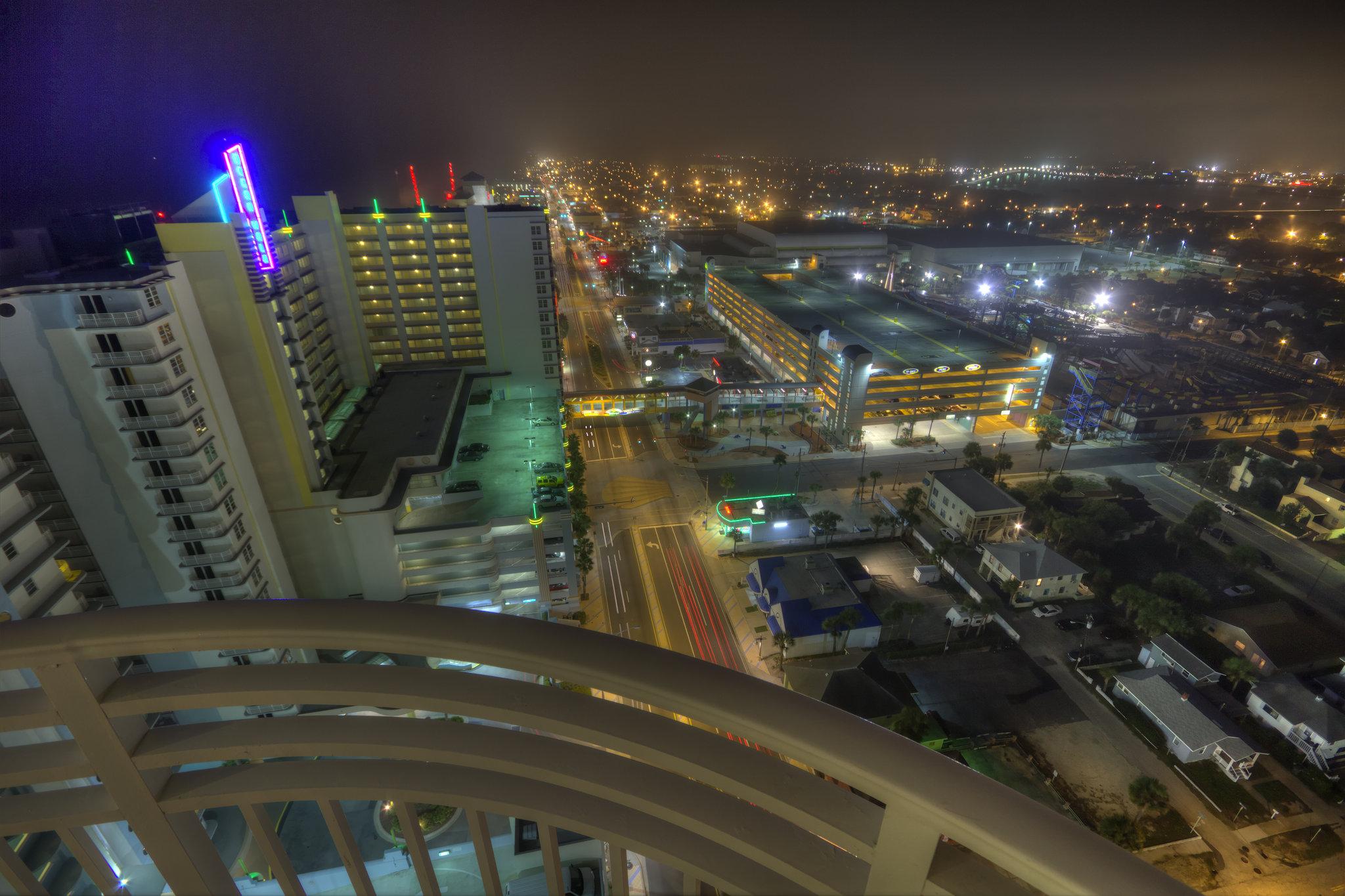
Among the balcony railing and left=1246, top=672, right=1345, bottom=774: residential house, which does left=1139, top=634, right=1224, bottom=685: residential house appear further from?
the balcony railing

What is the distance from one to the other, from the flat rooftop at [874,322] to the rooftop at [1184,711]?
29309mm

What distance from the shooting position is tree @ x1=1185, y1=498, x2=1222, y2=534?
35.9 m

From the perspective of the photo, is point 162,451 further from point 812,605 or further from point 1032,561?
point 1032,561

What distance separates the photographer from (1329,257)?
10450 cm

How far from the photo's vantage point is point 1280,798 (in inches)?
901

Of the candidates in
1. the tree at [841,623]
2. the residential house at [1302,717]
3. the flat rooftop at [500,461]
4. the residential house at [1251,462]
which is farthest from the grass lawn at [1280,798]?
the flat rooftop at [500,461]

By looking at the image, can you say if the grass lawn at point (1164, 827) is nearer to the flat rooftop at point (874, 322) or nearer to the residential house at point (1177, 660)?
the residential house at point (1177, 660)

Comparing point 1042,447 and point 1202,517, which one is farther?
point 1042,447

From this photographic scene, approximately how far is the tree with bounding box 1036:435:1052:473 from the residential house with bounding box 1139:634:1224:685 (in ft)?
60.6

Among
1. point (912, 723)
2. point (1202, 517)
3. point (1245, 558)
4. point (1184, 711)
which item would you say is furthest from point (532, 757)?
point (1202, 517)

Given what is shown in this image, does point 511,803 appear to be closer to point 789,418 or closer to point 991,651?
point 991,651

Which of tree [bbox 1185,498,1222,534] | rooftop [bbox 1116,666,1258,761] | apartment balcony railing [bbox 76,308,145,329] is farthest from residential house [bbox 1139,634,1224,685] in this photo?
apartment balcony railing [bbox 76,308,145,329]

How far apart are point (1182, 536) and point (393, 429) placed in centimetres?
4568

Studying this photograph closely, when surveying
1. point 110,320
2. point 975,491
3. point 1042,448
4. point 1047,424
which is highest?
point 110,320
